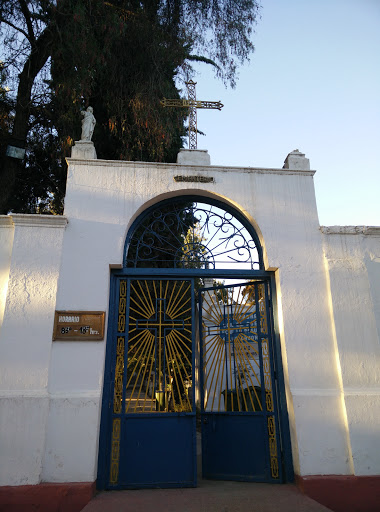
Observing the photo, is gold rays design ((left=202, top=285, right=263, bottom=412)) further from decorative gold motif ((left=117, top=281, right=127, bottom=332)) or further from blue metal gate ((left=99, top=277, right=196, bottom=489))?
decorative gold motif ((left=117, top=281, right=127, bottom=332))

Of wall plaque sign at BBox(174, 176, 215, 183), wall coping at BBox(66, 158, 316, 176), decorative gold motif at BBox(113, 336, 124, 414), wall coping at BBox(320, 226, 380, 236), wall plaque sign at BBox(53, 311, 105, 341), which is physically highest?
wall coping at BBox(66, 158, 316, 176)

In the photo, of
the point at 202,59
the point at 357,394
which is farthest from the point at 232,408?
the point at 202,59

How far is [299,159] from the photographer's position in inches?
249

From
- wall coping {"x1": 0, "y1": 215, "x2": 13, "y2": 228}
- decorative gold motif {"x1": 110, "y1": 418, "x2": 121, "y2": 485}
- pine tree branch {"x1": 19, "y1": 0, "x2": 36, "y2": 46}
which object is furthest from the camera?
pine tree branch {"x1": 19, "y1": 0, "x2": 36, "y2": 46}

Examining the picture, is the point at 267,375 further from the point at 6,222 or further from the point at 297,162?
the point at 6,222

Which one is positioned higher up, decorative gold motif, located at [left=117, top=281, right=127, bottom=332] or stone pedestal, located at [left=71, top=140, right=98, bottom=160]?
stone pedestal, located at [left=71, top=140, right=98, bottom=160]

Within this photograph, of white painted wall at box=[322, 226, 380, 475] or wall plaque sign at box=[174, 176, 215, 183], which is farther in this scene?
wall plaque sign at box=[174, 176, 215, 183]

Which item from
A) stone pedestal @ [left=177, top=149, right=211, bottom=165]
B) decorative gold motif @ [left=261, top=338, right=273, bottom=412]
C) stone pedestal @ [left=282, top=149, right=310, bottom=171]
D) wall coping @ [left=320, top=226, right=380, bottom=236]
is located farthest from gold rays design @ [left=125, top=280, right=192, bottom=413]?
stone pedestal @ [left=282, top=149, right=310, bottom=171]

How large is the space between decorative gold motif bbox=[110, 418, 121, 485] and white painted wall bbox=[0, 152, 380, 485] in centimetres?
36

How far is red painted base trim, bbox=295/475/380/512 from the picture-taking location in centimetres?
468

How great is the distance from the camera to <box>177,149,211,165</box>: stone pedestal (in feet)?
20.5

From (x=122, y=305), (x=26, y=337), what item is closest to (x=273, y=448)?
(x=122, y=305)

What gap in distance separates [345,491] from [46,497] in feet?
11.3

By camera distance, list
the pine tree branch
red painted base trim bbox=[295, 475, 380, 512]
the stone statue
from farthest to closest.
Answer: the pine tree branch, the stone statue, red painted base trim bbox=[295, 475, 380, 512]
